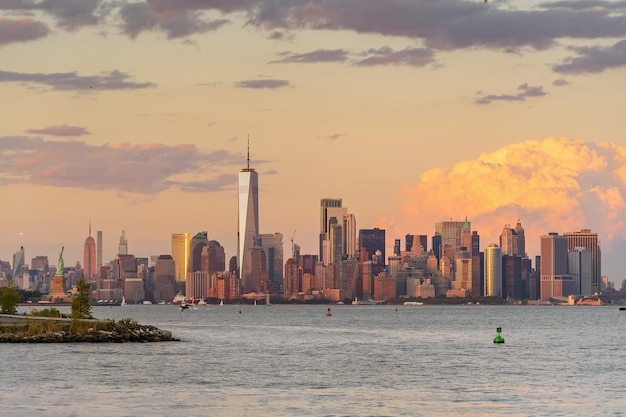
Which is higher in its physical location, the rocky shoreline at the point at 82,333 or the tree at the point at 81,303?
the tree at the point at 81,303

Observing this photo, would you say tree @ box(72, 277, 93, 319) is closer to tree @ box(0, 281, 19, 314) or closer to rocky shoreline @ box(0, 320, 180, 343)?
rocky shoreline @ box(0, 320, 180, 343)

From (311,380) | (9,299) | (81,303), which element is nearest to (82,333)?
(81,303)

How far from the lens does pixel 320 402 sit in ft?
225

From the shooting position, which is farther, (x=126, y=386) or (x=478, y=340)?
(x=478, y=340)

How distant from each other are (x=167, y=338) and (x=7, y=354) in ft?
104

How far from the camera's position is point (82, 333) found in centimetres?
12800

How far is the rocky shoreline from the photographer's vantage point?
126 metres

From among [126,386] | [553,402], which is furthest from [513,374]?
[126,386]

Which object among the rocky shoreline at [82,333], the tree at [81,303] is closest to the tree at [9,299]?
the tree at [81,303]

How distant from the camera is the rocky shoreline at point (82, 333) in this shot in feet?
414

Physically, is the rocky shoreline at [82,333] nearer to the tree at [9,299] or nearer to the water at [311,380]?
the water at [311,380]

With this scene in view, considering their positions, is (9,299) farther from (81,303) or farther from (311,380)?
(311,380)

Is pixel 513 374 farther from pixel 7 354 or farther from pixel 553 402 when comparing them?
pixel 7 354

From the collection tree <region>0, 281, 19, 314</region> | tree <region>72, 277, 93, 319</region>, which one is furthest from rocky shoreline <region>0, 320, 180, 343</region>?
tree <region>0, 281, 19, 314</region>
